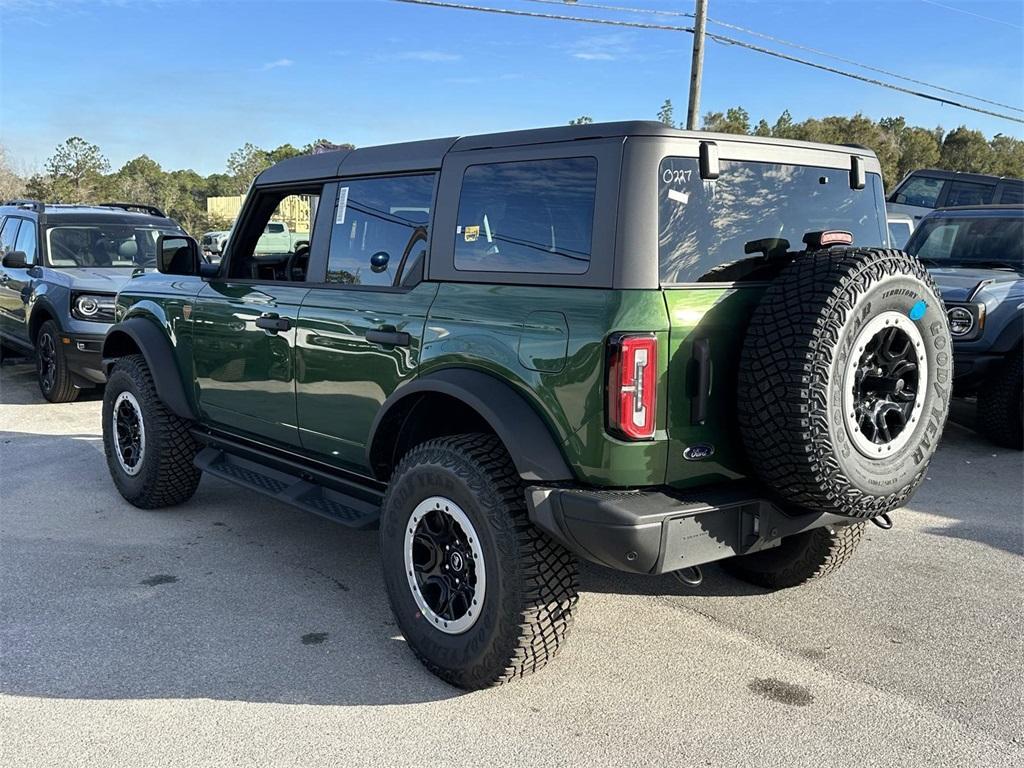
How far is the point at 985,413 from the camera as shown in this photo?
7.20m

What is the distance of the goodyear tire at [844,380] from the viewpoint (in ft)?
9.41

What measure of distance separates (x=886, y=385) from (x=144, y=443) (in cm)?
405

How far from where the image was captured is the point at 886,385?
10.4ft

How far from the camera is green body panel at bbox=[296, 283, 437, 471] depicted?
363 cm

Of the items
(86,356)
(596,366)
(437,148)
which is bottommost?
(86,356)

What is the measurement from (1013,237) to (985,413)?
6.16ft

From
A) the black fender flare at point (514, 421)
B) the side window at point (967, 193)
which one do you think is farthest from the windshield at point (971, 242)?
the side window at point (967, 193)

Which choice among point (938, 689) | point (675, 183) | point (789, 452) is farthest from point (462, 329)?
point (938, 689)

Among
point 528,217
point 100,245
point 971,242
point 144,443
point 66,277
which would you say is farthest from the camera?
point 100,245

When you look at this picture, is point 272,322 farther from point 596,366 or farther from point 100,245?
point 100,245

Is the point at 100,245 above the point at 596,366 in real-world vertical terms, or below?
above

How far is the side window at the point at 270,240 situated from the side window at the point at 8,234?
6.51m

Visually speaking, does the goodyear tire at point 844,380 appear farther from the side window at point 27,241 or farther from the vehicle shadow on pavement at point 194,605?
the side window at point 27,241

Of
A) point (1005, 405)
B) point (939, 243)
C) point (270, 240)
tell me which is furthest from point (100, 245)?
point (1005, 405)
